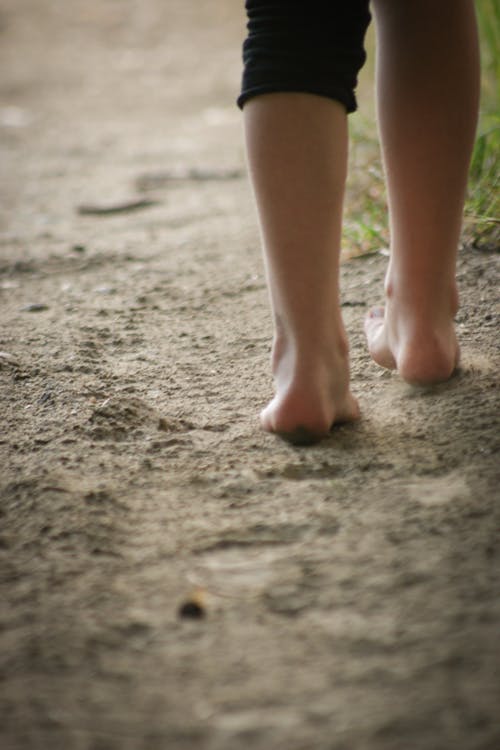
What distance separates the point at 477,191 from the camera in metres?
1.68

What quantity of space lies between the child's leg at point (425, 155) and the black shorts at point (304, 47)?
0.08 meters

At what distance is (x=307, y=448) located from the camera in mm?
1050

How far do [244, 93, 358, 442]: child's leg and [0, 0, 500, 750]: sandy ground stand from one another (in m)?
0.07

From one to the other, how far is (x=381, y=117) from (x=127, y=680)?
0.80 metres

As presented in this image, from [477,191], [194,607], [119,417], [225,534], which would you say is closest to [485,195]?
[477,191]

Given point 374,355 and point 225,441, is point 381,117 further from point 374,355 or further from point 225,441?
point 225,441

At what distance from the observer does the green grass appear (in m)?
1.66

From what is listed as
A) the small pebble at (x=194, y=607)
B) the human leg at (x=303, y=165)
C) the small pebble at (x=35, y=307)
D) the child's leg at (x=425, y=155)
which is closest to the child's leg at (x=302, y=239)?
the human leg at (x=303, y=165)

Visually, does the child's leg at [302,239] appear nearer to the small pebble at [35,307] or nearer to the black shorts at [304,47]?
the black shorts at [304,47]

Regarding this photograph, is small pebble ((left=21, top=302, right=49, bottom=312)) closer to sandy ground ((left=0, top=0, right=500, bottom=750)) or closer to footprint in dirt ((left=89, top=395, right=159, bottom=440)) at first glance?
sandy ground ((left=0, top=0, right=500, bottom=750))

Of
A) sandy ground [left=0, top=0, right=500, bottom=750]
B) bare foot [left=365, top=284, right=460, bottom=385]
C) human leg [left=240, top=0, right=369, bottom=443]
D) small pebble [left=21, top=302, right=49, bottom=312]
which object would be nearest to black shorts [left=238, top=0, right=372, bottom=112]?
human leg [left=240, top=0, right=369, bottom=443]

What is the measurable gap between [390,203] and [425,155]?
3.4 inches

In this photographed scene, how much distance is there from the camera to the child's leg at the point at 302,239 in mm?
985

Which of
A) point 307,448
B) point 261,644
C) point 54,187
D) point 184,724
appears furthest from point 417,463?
point 54,187
